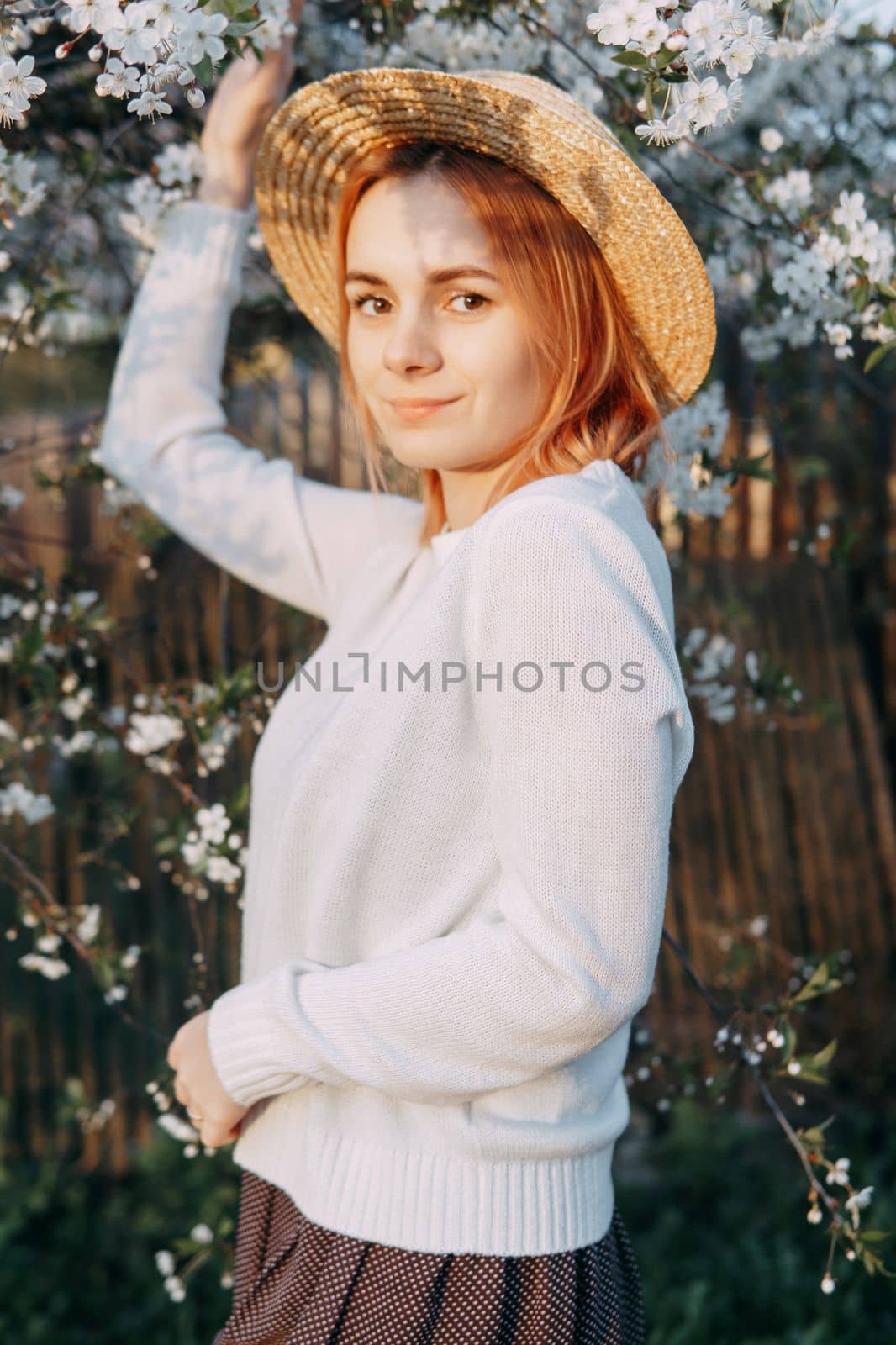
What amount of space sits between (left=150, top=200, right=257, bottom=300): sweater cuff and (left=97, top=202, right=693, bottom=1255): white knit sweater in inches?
21.1

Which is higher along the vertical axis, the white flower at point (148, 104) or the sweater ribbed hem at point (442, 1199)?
the white flower at point (148, 104)

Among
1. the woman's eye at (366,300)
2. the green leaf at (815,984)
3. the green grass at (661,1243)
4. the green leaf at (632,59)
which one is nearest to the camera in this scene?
the green leaf at (632,59)

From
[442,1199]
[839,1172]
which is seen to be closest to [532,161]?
[442,1199]

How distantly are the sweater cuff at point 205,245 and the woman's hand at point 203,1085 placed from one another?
1.03 m

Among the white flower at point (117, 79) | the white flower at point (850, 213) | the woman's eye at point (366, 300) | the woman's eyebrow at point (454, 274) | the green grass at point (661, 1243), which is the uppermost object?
the white flower at point (850, 213)

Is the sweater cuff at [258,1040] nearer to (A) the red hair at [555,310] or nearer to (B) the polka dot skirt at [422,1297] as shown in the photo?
(B) the polka dot skirt at [422,1297]

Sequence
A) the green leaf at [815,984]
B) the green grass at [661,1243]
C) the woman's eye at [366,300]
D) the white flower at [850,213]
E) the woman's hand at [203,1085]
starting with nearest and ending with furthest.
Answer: the woman's hand at [203,1085] → the woman's eye at [366,300] → the white flower at [850,213] → the green leaf at [815,984] → the green grass at [661,1243]

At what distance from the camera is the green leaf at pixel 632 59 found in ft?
3.77

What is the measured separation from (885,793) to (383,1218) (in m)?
2.88

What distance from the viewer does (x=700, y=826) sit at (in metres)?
3.64

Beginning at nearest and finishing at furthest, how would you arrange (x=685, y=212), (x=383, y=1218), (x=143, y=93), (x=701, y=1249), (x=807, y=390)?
(x=143, y=93) < (x=383, y=1218) < (x=685, y=212) < (x=701, y=1249) < (x=807, y=390)

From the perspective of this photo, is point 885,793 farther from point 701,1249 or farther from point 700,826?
point 701,1249

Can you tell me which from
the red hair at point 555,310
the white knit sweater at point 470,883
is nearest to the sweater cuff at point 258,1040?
the white knit sweater at point 470,883

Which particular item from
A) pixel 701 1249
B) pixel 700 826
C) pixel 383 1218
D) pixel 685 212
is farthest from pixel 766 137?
pixel 701 1249
